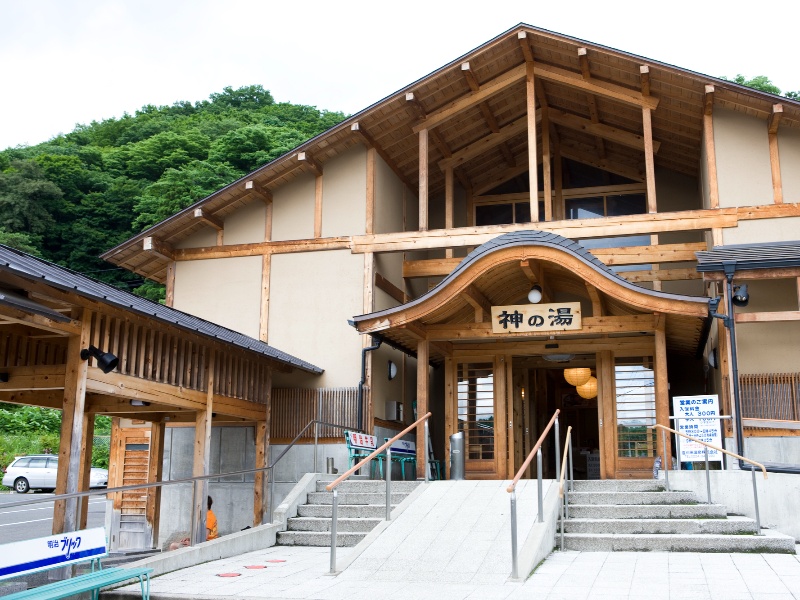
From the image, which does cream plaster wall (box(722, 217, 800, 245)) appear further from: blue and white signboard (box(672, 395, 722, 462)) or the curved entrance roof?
blue and white signboard (box(672, 395, 722, 462))

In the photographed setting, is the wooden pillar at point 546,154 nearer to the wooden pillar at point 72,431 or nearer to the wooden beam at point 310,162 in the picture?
the wooden beam at point 310,162

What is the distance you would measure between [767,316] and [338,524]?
714 centimetres

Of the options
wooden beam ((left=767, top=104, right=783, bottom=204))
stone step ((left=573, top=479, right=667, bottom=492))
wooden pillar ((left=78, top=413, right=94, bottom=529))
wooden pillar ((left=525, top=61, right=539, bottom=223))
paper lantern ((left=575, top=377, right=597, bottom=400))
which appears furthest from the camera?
paper lantern ((left=575, top=377, right=597, bottom=400))

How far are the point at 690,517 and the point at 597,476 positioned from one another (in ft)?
32.7

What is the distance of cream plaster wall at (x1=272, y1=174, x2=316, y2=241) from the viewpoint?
16.1 m

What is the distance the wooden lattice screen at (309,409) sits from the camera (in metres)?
14.7

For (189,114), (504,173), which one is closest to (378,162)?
(504,173)

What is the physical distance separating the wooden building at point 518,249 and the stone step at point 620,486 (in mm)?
1768

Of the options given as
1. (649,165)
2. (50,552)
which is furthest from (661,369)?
(50,552)

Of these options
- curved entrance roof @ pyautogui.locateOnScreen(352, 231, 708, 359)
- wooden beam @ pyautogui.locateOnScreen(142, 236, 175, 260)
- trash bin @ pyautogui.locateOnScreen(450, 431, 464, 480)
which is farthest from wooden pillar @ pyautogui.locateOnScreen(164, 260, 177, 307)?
trash bin @ pyautogui.locateOnScreen(450, 431, 464, 480)

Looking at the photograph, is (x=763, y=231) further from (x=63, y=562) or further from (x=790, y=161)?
(x=63, y=562)

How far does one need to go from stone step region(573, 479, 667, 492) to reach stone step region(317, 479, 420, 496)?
2404 millimetres

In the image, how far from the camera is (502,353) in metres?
15.5

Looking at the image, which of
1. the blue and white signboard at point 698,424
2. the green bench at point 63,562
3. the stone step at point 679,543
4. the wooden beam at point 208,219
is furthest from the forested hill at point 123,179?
the green bench at point 63,562
